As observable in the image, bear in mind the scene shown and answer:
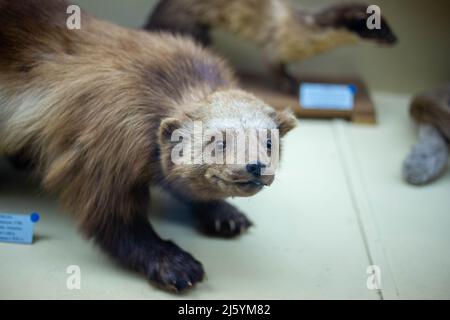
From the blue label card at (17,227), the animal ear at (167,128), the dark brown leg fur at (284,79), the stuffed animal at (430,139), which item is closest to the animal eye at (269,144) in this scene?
the animal ear at (167,128)

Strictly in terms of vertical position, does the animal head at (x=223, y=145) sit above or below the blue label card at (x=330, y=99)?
below

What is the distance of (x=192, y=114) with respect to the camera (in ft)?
5.55

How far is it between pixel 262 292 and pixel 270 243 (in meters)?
0.28

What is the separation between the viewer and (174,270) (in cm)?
179

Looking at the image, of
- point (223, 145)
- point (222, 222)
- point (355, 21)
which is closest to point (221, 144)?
point (223, 145)

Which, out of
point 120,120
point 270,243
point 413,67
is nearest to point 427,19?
point 413,67

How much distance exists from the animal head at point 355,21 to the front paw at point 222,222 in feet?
2.62

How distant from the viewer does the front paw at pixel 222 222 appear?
2.09 metres

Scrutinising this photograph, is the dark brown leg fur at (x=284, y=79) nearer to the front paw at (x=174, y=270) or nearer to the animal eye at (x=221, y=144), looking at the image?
the front paw at (x=174, y=270)

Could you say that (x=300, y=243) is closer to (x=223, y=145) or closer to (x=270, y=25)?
(x=223, y=145)

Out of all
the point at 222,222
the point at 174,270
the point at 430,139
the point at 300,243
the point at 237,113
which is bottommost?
the point at 174,270

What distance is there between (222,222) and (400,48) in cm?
87

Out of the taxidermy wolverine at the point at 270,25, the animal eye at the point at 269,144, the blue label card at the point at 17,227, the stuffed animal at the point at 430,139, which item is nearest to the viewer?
the animal eye at the point at 269,144
